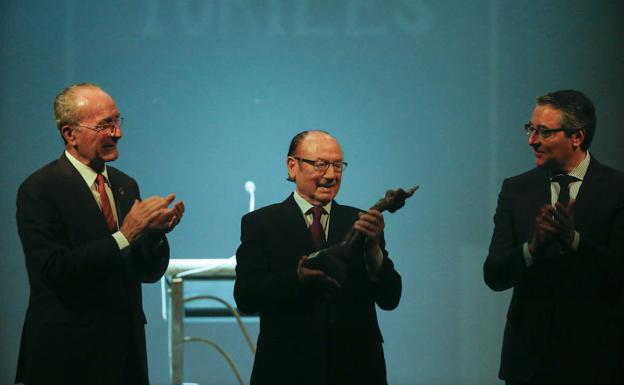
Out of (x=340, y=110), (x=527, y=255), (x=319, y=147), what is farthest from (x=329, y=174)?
(x=340, y=110)

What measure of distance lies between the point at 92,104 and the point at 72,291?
2.25 feet

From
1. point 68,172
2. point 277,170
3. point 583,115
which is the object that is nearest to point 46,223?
point 68,172

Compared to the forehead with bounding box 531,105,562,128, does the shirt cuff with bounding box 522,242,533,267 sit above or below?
below

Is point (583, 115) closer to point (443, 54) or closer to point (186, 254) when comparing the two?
point (443, 54)

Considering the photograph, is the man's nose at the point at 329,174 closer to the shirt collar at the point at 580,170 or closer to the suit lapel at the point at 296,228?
the suit lapel at the point at 296,228

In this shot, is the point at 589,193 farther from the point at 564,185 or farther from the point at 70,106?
the point at 70,106

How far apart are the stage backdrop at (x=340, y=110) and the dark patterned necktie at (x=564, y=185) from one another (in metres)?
1.94

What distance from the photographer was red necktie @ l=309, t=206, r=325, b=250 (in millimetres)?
2996

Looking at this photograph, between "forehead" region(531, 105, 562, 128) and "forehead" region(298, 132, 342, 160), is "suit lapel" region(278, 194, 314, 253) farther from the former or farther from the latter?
"forehead" region(531, 105, 562, 128)

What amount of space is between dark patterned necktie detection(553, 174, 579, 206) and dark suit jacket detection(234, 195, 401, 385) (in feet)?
2.25

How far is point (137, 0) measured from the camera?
16.1 feet

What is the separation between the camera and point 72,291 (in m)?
2.87

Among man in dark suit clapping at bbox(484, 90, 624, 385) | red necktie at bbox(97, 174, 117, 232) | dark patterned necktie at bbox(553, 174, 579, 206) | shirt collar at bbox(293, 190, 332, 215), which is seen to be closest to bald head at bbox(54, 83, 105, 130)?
red necktie at bbox(97, 174, 117, 232)

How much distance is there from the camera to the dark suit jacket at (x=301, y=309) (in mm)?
2869
